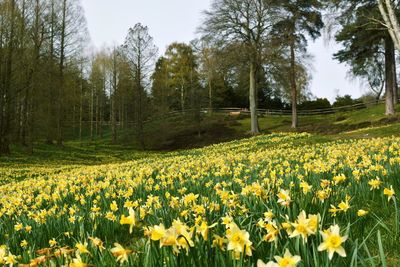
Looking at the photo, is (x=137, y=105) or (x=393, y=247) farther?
(x=137, y=105)

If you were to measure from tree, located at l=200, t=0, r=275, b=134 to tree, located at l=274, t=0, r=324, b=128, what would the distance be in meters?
1.46

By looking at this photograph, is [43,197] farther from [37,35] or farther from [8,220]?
[37,35]

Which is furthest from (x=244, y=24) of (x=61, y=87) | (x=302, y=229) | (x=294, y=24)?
(x=302, y=229)

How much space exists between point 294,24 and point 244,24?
4.73 metres

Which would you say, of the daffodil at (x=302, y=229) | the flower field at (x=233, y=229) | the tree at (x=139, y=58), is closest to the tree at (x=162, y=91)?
the tree at (x=139, y=58)

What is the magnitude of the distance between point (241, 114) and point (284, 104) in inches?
419

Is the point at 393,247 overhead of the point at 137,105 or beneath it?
beneath

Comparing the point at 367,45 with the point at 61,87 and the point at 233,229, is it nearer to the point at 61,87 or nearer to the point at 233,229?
the point at 61,87

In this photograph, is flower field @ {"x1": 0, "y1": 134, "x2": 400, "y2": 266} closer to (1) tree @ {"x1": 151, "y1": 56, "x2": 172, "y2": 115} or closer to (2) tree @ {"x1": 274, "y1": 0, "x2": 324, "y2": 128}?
(2) tree @ {"x1": 274, "y1": 0, "x2": 324, "y2": 128}

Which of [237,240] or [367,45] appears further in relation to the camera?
[367,45]

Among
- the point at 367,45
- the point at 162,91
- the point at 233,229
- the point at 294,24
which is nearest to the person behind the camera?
the point at 233,229

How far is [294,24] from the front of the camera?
30203mm

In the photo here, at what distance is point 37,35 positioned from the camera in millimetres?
26094

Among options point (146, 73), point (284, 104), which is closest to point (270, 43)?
point (146, 73)
